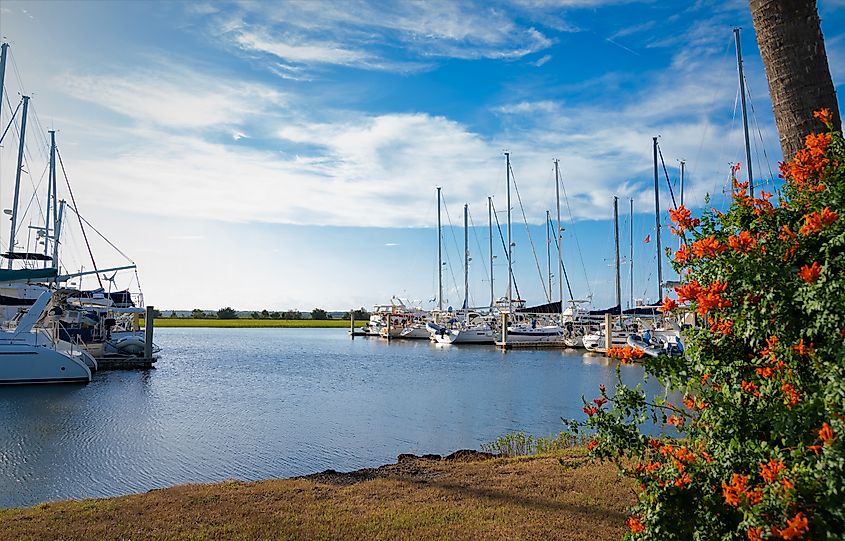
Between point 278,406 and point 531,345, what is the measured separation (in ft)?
122

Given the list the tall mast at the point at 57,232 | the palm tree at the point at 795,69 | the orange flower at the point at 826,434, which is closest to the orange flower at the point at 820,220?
the orange flower at the point at 826,434

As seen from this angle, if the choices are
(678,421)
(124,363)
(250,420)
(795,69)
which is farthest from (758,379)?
(124,363)

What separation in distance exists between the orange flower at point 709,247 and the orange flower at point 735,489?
4.38ft

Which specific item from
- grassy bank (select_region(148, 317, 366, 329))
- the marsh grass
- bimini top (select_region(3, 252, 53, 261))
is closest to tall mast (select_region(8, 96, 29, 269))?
bimini top (select_region(3, 252, 53, 261))

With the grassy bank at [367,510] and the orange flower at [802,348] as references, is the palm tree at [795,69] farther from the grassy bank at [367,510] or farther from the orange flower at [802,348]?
the grassy bank at [367,510]

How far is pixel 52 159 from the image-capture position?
146 ft

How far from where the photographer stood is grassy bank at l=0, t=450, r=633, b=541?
21.6ft

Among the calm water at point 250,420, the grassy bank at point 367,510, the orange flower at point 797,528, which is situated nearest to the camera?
the orange flower at point 797,528

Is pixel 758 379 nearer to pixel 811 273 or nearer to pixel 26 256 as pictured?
pixel 811 273

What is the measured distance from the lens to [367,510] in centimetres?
745

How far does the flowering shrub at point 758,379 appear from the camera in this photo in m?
3.26

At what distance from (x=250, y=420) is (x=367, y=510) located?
42.8 ft

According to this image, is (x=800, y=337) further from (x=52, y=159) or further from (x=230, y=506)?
(x=52, y=159)

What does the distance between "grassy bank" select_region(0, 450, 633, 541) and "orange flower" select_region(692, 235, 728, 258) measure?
7.98 ft
